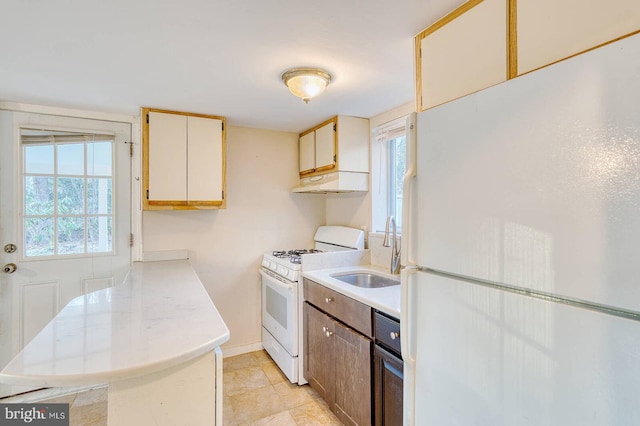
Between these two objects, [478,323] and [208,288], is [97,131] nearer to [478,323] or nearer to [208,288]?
[208,288]

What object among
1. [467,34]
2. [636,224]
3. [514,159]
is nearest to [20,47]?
[467,34]

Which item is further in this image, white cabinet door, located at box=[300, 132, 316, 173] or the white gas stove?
white cabinet door, located at box=[300, 132, 316, 173]

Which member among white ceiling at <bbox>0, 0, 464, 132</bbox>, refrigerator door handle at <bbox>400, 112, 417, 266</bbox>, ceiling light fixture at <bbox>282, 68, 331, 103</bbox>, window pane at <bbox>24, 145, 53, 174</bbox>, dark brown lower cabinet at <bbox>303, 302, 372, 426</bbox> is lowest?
dark brown lower cabinet at <bbox>303, 302, 372, 426</bbox>

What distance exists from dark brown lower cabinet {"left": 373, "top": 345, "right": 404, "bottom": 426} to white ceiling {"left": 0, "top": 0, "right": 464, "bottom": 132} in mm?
1550

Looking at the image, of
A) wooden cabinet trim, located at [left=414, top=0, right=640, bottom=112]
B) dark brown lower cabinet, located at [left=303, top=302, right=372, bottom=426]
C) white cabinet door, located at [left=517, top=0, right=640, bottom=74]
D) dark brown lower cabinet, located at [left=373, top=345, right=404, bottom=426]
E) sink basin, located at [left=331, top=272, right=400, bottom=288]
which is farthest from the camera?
sink basin, located at [left=331, top=272, right=400, bottom=288]

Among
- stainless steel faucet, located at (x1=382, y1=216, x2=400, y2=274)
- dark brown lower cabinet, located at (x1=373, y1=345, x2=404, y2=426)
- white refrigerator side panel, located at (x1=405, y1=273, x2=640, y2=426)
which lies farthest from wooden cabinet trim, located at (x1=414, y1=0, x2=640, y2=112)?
dark brown lower cabinet, located at (x1=373, y1=345, x2=404, y2=426)

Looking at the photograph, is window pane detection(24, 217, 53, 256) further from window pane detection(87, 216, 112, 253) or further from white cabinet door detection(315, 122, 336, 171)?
white cabinet door detection(315, 122, 336, 171)

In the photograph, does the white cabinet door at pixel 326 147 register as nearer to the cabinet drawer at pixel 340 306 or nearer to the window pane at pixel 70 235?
the cabinet drawer at pixel 340 306

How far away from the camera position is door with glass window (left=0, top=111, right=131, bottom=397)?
2.31 m

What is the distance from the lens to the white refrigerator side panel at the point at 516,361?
0.68 metres

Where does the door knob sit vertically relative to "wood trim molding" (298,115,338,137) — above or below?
below

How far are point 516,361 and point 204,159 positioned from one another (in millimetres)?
2478

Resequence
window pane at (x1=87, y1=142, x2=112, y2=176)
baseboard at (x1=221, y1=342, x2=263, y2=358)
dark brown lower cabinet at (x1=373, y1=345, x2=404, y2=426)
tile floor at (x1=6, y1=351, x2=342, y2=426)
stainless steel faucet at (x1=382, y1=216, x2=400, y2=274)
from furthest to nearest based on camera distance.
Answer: baseboard at (x1=221, y1=342, x2=263, y2=358)
window pane at (x1=87, y1=142, x2=112, y2=176)
stainless steel faucet at (x1=382, y1=216, x2=400, y2=274)
tile floor at (x1=6, y1=351, x2=342, y2=426)
dark brown lower cabinet at (x1=373, y1=345, x2=404, y2=426)

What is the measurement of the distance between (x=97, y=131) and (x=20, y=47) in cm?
110
